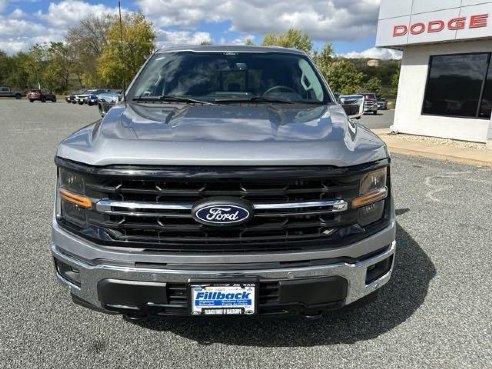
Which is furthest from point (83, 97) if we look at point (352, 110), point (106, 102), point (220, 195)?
point (220, 195)

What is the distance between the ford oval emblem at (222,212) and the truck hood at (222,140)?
0.64ft

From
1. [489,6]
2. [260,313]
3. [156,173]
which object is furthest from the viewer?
[489,6]

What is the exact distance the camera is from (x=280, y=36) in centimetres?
5862

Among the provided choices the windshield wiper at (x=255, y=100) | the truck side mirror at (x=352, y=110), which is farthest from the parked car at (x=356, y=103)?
the windshield wiper at (x=255, y=100)

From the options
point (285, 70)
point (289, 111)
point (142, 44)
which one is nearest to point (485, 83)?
point (285, 70)

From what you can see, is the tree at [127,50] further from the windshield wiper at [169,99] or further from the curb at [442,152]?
the windshield wiper at [169,99]

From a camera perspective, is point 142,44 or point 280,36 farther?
point 280,36

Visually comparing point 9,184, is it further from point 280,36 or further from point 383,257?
point 280,36

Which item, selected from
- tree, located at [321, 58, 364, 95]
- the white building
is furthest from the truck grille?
tree, located at [321, 58, 364, 95]

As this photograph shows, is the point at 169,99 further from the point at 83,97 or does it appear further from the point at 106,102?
the point at 83,97

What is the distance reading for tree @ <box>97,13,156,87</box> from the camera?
46.2m

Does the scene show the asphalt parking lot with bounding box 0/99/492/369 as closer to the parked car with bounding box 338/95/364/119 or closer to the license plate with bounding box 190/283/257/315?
the license plate with bounding box 190/283/257/315

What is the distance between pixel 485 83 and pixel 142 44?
4382 cm

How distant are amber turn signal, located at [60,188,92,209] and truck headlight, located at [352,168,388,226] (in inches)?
55.8
